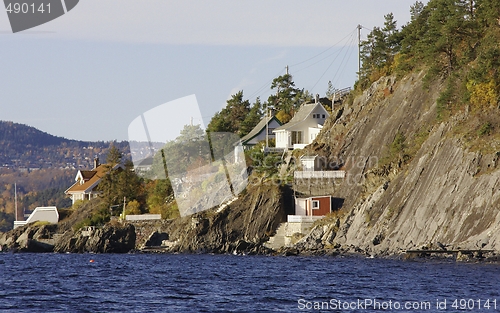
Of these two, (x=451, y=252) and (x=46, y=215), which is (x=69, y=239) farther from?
(x=451, y=252)

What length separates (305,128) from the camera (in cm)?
10319

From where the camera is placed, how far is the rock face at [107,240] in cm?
9225

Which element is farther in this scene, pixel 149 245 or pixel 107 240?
pixel 107 240

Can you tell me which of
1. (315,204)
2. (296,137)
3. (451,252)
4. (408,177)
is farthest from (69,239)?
(451,252)

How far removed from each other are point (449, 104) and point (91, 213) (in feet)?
165

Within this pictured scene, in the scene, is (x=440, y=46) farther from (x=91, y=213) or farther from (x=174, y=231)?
(x=91, y=213)

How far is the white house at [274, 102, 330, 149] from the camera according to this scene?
102500 millimetres

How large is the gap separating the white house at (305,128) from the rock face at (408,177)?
21.0ft

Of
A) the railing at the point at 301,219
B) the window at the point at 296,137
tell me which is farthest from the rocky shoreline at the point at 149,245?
the window at the point at 296,137

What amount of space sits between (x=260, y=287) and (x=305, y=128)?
57435 mm

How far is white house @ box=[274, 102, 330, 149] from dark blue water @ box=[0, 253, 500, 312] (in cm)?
3739

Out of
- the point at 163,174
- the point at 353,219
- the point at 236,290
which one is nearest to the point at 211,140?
the point at 163,174

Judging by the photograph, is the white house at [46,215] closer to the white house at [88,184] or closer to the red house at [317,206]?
the white house at [88,184]

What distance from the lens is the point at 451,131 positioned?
70.9 metres
